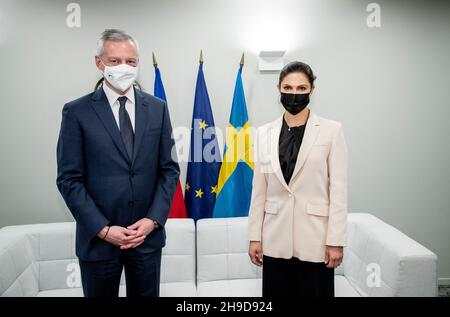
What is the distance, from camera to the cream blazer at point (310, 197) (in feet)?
5.04

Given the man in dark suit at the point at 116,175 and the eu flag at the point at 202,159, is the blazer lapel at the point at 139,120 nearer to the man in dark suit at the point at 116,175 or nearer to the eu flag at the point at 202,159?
the man in dark suit at the point at 116,175

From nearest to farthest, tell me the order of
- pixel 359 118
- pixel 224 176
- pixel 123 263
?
pixel 123 263 < pixel 224 176 < pixel 359 118

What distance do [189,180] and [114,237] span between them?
1.53 metres

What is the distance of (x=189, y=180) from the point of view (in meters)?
2.92

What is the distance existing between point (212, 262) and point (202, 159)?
86cm

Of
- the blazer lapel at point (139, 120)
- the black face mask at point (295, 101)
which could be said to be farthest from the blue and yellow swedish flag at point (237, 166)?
the blazer lapel at point (139, 120)

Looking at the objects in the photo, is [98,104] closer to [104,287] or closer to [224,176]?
[104,287]

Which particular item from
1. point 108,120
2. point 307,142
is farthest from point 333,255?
point 108,120

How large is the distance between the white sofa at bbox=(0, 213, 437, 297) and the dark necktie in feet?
3.82

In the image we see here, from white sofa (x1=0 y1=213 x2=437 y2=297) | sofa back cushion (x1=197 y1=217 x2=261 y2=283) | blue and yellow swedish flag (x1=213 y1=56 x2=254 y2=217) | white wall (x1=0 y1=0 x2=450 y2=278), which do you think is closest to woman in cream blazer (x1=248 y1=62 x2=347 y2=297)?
white sofa (x1=0 y1=213 x2=437 y2=297)

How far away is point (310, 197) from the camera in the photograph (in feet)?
5.13

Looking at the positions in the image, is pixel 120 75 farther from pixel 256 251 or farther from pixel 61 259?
pixel 61 259

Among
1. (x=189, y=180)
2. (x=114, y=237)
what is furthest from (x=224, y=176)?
(x=114, y=237)
